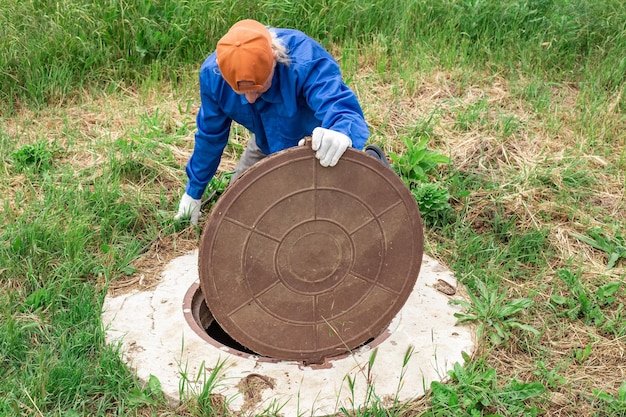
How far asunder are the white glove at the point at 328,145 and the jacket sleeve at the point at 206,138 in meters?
0.80

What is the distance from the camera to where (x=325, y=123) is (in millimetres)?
2723

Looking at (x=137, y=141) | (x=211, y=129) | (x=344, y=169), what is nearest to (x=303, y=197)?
(x=344, y=169)

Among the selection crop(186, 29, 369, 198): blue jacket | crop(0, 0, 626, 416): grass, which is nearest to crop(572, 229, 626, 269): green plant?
crop(0, 0, 626, 416): grass

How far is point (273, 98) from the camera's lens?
3002 millimetres

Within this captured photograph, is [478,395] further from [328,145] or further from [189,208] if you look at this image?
[189,208]

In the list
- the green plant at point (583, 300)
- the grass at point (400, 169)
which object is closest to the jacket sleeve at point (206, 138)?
the grass at point (400, 169)

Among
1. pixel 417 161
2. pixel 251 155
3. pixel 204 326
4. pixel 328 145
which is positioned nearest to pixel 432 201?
pixel 417 161

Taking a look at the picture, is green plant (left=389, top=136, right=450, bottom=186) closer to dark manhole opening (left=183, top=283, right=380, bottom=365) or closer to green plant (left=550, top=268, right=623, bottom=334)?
green plant (left=550, top=268, right=623, bottom=334)

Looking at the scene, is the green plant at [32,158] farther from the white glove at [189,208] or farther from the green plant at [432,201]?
→ the green plant at [432,201]

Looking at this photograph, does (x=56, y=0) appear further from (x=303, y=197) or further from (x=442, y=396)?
(x=442, y=396)

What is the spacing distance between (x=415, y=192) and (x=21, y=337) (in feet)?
6.88

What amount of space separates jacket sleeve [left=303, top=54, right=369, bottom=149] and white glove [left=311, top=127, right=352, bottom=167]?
0.18 meters

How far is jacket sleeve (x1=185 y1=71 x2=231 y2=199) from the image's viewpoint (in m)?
3.14

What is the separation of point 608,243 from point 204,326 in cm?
214
